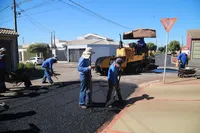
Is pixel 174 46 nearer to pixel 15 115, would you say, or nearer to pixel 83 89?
pixel 83 89

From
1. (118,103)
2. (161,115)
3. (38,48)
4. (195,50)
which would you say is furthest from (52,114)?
(38,48)

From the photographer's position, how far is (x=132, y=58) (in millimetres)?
12938

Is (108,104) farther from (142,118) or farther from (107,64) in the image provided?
(107,64)

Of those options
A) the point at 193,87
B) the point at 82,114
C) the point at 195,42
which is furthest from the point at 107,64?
the point at 195,42

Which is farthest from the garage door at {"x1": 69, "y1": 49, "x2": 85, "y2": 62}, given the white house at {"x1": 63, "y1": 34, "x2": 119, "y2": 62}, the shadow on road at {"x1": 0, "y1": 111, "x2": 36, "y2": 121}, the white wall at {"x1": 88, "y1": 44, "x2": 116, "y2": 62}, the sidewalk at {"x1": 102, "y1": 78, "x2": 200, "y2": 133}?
the shadow on road at {"x1": 0, "y1": 111, "x2": 36, "y2": 121}

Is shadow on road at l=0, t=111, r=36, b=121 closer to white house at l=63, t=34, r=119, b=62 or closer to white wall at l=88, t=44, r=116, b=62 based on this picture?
white house at l=63, t=34, r=119, b=62

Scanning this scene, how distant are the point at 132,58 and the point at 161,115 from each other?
811 cm

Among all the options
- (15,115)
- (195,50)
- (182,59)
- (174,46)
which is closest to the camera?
(15,115)

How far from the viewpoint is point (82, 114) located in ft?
17.6

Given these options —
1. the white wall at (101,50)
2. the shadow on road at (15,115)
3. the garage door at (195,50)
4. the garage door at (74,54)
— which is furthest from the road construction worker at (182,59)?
the garage door at (74,54)

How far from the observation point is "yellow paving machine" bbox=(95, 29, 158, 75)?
39.6 feet

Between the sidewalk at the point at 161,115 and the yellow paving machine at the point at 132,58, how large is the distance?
206 inches

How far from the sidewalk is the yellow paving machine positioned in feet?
17.1

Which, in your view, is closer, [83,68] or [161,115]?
[161,115]
